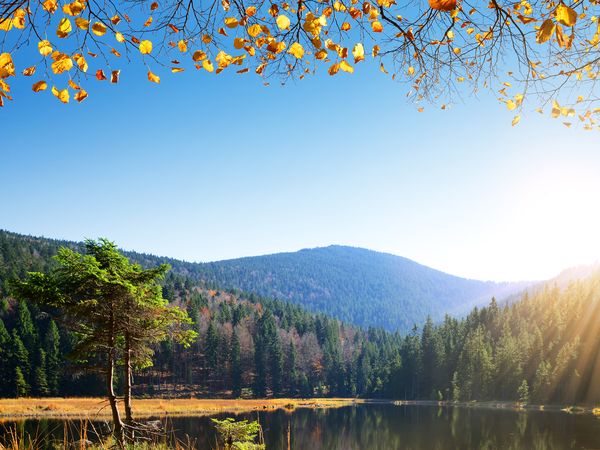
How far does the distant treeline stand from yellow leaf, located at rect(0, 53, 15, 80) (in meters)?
57.7

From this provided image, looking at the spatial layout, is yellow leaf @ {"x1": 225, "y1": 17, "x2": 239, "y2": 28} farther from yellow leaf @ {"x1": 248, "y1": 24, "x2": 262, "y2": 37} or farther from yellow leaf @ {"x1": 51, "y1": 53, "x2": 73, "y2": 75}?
yellow leaf @ {"x1": 51, "y1": 53, "x2": 73, "y2": 75}

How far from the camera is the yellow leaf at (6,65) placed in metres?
3.45

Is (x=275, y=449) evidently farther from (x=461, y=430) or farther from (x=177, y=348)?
(x=177, y=348)

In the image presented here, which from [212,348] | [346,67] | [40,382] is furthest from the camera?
[212,348]

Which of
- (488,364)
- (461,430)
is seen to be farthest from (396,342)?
(461,430)

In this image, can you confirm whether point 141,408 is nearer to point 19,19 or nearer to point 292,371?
point 292,371

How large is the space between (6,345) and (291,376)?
49.1 m

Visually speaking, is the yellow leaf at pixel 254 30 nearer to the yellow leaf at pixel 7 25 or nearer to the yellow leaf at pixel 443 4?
the yellow leaf at pixel 443 4

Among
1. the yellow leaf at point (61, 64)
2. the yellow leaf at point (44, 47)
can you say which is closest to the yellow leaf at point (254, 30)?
the yellow leaf at point (61, 64)

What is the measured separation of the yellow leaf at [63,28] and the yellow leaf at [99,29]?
23 cm

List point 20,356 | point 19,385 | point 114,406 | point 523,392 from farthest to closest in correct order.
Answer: point 523,392, point 20,356, point 19,385, point 114,406

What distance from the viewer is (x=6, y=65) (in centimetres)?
351

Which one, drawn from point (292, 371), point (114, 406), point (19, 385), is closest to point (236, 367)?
point (292, 371)

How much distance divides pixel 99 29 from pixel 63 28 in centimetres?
30
